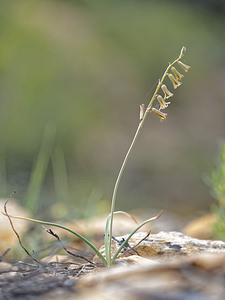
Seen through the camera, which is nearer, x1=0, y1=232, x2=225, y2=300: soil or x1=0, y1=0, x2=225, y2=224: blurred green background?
x1=0, y1=232, x2=225, y2=300: soil

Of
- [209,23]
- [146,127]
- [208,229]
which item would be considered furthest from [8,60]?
[208,229]

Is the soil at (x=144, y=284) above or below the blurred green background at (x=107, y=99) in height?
below

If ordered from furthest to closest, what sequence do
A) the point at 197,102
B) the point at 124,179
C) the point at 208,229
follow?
the point at 197,102, the point at 124,179, the point at 208,229

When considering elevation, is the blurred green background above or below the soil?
above

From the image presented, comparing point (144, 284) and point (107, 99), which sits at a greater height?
point (107, 99)

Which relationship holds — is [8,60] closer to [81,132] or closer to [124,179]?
[81,132]

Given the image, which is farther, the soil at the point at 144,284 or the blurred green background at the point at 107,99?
the blurred green background at the point at 107,99

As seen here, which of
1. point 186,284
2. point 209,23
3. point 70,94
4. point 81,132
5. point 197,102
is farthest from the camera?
point 209,23

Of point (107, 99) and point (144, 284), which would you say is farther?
point (107, 99)
